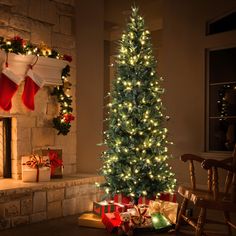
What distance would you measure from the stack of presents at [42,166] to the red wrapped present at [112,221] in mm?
918

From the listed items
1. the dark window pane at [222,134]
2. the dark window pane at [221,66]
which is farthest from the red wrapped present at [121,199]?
the dark window pane at [221,66]

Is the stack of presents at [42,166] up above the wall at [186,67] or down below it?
below

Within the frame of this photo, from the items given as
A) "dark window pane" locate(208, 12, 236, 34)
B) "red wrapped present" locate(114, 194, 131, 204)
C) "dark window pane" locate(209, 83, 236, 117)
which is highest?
"dark window pane" locate(208, 12, 236, 34)

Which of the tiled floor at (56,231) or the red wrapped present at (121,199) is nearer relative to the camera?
the tiled floor at (56,231)

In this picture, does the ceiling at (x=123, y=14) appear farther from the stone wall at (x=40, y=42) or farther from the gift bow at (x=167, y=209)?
Answer: the gift bow at (x=167, y=209)

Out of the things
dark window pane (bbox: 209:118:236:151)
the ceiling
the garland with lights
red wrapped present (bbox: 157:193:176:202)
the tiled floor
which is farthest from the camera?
the ceiling

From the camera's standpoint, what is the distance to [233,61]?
5.05 m

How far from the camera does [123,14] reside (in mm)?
6395

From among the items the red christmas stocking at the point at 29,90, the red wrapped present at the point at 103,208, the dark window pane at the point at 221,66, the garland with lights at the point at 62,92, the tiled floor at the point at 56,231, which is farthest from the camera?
the dark window pane at the point at 221,66

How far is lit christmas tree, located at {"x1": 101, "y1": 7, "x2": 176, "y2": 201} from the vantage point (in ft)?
13.2

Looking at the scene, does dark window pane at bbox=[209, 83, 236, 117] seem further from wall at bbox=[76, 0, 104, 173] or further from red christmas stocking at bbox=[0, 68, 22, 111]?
red christmas stocking at bbox=[0, 68, 22, 111]

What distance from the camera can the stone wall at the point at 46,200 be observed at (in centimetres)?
369

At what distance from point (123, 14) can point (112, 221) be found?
391cm

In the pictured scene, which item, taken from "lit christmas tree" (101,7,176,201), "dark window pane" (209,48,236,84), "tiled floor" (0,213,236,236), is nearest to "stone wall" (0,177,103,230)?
"tiled floor" (0,213,236,236)
